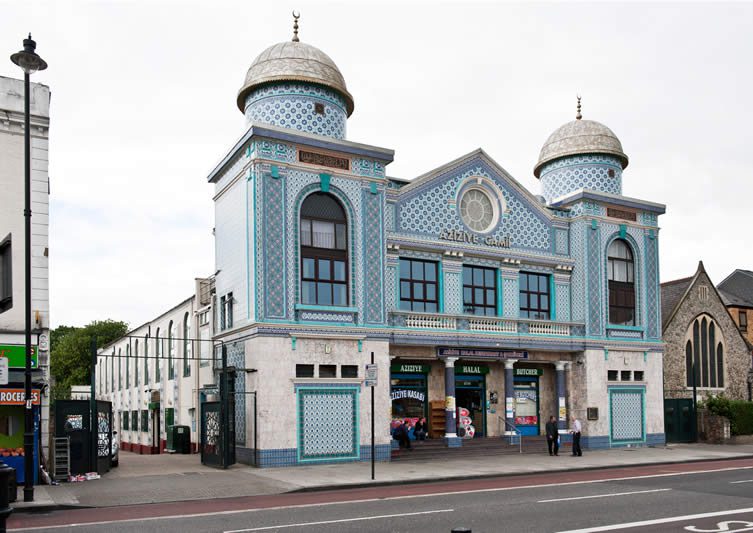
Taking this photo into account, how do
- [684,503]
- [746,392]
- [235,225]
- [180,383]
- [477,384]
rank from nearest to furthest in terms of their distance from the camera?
[684,503] → [235,225] → [477,384] → [180,383] → [746,392]

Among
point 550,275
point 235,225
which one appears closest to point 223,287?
point 235,225

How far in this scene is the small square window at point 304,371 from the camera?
84.3 ft

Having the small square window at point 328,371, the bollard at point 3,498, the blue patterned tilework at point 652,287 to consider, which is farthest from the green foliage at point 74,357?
the bollard at point 3,498

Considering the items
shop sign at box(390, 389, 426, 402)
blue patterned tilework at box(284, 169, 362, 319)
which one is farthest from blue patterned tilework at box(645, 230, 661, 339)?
blue patterned tilework at box(284, 169, 362, 319)

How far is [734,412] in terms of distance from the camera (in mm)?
36312

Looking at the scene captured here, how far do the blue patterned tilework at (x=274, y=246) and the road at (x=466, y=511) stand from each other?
7667 millimetres

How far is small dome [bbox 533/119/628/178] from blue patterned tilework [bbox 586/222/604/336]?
3.98 m

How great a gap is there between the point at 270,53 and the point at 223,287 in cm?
877

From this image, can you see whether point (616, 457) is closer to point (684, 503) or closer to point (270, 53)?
point (684, 503)

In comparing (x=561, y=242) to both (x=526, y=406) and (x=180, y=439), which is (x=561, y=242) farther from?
(x=180, y=439)

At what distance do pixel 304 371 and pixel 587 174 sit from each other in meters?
16.6

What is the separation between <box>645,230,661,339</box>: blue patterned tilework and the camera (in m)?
34.4

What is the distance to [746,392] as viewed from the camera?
41188 mm

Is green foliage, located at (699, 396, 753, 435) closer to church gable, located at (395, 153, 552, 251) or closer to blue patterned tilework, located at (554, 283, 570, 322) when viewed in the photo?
blue patterned tilework, located at (554, 283, 570, 322)
